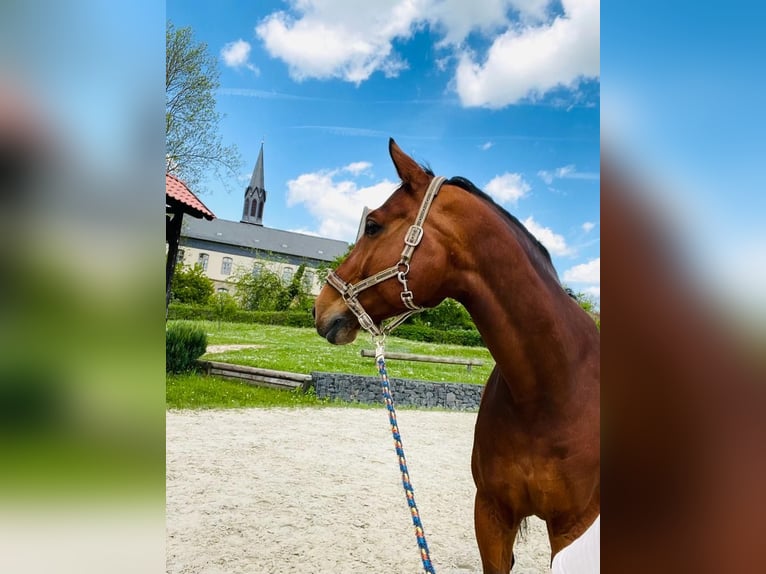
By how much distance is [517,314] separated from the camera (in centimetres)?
159

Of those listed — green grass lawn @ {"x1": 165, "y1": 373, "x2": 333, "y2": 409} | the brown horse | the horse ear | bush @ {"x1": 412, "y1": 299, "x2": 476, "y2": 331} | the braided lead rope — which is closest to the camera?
the braided lead rope

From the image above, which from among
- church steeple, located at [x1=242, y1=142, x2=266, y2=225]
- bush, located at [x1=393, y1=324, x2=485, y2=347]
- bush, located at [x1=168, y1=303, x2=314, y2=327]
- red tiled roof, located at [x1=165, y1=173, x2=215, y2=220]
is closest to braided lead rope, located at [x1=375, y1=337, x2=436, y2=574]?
red tiled roof, located at [x1=165, y1=173, x2=215, y2=220]

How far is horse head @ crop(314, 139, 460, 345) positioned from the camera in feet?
5.39

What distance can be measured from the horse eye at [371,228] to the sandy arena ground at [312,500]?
8.96ft

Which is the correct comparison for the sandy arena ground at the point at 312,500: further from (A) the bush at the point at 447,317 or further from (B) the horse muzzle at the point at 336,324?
(A) the bush at the point at 447,317

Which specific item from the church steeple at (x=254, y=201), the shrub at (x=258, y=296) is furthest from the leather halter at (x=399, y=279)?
the church steeple at (x=254, y=201)

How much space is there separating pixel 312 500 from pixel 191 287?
14.9 metres

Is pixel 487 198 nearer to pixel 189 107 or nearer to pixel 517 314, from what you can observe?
pixel 517 314

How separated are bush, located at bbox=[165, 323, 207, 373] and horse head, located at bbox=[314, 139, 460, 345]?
32.0 ft

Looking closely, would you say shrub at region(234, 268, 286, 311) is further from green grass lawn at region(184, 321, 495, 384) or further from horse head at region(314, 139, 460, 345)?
horse head at region(314, 139, 460, 345)

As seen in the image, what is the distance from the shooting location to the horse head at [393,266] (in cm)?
164

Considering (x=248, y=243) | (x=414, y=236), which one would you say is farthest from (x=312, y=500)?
(x=248, y=243)

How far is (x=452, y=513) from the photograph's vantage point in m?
4.79
